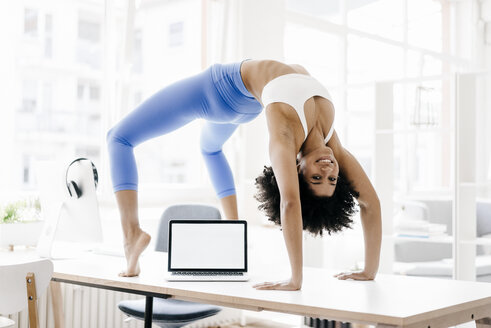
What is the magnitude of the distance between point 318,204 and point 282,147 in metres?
0.30

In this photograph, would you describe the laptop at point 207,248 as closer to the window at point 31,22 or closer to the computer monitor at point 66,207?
the computer monitor at point 66,207

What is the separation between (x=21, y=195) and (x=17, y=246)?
1.66 ft

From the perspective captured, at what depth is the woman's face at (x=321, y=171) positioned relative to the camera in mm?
2045

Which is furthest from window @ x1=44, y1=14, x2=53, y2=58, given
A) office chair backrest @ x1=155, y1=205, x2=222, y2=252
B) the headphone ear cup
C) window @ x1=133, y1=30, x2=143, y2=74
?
the headphone ear cup

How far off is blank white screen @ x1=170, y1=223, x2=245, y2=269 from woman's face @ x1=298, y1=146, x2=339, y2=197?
441 millimetres

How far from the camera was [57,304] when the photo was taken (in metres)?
3.06

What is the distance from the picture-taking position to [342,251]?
534 centimetres

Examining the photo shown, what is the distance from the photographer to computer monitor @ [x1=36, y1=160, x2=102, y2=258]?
2.69 m

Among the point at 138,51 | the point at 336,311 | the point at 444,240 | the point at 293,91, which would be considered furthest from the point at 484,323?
the point at 138,51

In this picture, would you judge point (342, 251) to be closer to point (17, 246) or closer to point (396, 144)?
point (396, 144)

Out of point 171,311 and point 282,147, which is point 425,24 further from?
point 282,147

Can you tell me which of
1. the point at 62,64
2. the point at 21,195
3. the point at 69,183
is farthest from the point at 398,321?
the point at 62,64

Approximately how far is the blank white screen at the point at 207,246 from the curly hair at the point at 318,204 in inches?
7.6

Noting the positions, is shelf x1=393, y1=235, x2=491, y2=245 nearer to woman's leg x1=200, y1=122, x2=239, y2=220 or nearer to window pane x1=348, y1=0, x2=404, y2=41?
woman's leg x1=200, y1=122, x2=239, y2=220
